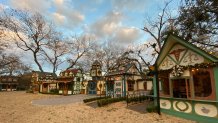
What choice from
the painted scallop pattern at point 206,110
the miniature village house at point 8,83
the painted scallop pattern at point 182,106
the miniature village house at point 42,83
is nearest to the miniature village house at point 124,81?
the painted scallop pattern at point 182,106

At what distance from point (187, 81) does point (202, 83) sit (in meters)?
0.94

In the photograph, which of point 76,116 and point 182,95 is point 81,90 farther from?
point 182,95

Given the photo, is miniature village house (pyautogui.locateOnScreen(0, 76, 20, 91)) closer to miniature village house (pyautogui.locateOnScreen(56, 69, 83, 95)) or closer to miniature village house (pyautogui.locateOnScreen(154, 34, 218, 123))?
miniature village house (pyautogui.locateOnScreen(56, 69, 83, 95))

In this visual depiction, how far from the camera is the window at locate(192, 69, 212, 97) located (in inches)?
419

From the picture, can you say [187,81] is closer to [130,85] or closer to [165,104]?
[165,104]

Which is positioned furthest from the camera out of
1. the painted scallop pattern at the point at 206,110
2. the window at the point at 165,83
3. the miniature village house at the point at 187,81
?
the window at the point at 165,83

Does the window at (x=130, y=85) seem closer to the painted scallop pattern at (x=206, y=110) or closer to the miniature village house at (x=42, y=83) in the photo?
the painted scallop pattern at (x=206, y=110)

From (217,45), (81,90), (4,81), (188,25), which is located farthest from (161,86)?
(4,81)

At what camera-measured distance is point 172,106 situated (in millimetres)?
12453

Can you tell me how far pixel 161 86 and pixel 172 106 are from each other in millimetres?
1924

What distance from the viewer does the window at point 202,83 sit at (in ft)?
34.9

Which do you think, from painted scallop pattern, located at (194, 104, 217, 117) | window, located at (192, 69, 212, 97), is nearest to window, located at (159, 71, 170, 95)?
window, located at (192, 69, 212, 97)

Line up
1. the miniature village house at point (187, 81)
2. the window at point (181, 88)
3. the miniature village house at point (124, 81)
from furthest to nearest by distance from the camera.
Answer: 1. the miniature village house at point (124, 81)
2. the window at point (181, 88)
3. the miniature village house at point (187, 81)

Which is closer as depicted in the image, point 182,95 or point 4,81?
point 182,95
